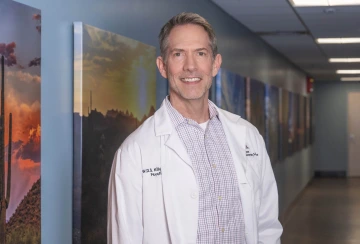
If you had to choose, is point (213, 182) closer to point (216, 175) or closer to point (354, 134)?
point (216, 175)

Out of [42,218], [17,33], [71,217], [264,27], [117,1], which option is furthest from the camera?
[264,27]

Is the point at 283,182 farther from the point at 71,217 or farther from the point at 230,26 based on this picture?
the point at 71,217

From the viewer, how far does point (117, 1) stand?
4016 mm

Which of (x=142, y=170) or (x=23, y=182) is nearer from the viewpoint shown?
(x=142, y=170)

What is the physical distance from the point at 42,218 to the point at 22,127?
520mm

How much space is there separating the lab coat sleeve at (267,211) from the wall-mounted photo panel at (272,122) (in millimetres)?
6751

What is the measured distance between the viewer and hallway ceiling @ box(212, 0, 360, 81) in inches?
261

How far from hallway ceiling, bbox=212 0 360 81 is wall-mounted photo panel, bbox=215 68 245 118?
67 centimetres

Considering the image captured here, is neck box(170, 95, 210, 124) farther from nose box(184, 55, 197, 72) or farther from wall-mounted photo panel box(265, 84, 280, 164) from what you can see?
wall-mounted photo panel box(265, 84, 280, 164)

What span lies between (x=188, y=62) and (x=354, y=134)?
18.4 meters

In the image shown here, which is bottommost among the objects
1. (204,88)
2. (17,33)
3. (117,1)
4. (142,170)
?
(142,170)

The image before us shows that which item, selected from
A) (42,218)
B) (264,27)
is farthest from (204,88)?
(264,27)

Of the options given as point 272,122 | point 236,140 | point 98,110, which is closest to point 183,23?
point 236,140

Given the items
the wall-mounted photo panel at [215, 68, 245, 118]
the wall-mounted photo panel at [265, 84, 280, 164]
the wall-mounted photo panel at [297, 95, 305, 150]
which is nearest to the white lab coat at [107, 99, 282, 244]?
the wall-mounted photo panel at [215, 68, 245, 118]
